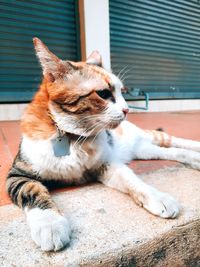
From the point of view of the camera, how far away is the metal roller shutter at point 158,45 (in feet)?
16.6

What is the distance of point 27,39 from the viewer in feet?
13.4

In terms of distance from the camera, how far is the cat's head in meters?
1.26

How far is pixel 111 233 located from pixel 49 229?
0.72 feet

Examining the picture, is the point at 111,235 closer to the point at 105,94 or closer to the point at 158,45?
the point at 105,94

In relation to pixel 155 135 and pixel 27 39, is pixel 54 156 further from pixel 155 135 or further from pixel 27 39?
pixel 27 39

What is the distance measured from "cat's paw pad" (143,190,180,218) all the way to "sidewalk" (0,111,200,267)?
0.02m

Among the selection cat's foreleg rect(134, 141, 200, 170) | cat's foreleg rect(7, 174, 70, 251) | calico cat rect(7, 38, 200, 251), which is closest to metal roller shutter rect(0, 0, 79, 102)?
cat's foreleg rect(134, 141, 200, 170)

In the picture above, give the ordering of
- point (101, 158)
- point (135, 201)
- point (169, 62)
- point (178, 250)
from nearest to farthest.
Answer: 1. point (178, 250)
2. point (135, 201)
3. point (101, 158)
4. point (169, 62)

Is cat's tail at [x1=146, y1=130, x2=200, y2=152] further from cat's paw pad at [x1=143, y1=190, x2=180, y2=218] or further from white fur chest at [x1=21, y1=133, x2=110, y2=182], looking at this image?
cat's paw pad at [x1=143, y1=190, x2=180, y2=218]

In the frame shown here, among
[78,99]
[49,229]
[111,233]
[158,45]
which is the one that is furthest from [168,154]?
[158,45]

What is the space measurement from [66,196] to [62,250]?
1.43 ft

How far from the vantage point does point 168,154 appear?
1922 millimetres

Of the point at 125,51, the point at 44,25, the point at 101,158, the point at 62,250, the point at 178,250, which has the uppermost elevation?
the point at 44,25

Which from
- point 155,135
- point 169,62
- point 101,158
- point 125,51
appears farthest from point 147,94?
point 101,158
